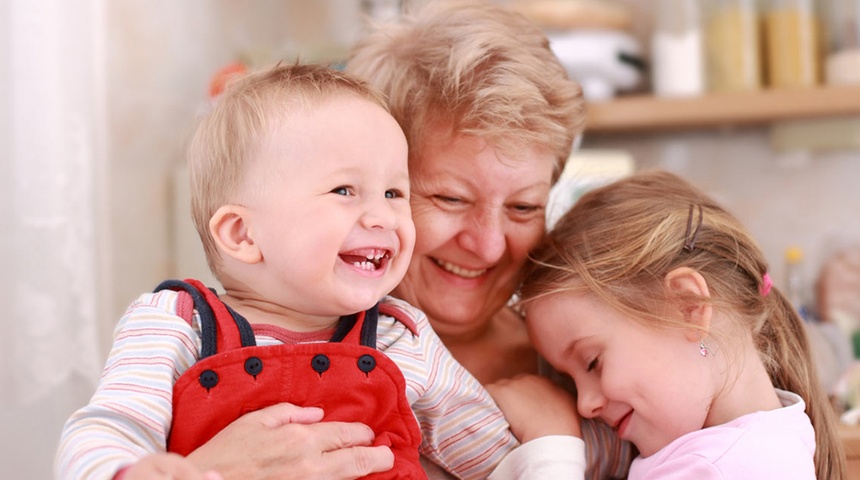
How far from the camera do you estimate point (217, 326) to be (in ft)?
3.24

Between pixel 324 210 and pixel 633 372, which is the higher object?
pixel 324 210

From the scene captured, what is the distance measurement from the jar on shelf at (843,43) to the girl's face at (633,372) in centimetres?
171

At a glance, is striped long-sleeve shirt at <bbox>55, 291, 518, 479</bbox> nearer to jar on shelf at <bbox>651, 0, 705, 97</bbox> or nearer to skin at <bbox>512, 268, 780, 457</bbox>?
skin at <bbox>512, 268, 780, 457</bbox>

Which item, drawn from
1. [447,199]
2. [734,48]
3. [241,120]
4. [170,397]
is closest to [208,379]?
[170,397]

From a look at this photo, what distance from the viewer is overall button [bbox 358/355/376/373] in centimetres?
101

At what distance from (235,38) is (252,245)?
1.88 m

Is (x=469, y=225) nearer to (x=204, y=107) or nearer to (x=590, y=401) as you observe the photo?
(x=590, y=401)

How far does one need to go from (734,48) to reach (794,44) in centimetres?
17

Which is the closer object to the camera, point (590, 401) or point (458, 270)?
point (590, 401)

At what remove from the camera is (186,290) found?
1.02 meters

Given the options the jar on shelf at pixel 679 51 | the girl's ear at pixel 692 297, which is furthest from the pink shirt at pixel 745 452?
the jar on shelf at pixel 679 51

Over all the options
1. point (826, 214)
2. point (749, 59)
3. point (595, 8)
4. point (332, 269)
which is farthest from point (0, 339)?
point (826, 214)

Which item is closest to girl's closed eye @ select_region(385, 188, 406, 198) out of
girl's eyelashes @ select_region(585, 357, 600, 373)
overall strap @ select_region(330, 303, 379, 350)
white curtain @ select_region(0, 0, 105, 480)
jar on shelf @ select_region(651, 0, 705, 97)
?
overall strap @ select_region(330, 303, 379, 350)

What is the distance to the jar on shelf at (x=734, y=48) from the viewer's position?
103 inches
